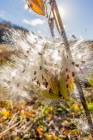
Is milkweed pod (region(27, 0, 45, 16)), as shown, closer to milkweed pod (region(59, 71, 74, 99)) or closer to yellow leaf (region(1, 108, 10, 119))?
milkweed pod (region(59, 71, 74, 99))

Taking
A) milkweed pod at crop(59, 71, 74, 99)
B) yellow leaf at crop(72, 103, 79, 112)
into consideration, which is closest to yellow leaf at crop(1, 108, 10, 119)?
yellow leaf at crop(72, 103, 79, 112)

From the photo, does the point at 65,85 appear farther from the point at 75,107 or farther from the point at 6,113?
the point at 75,107

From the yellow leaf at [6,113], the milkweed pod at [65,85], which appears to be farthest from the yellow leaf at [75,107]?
the milkweed pod at [65,85]

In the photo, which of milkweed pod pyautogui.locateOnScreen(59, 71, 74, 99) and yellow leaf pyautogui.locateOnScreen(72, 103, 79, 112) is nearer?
milkweed pod pyautogui.locateOnScreen(59, 71, 74, 99)

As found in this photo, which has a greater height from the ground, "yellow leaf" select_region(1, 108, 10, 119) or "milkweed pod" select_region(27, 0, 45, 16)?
"yellow leaf" select_region(1, 108, 10, 119)

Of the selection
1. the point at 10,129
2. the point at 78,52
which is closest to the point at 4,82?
the point at 78,52

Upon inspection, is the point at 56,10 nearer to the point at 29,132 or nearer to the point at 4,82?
the point at 4,82

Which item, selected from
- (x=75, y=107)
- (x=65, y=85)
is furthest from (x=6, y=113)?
(x=65, y=85)

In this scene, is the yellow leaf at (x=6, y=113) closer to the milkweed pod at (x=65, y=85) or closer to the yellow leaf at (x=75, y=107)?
the yellow leaf at (x=75, y=107)
